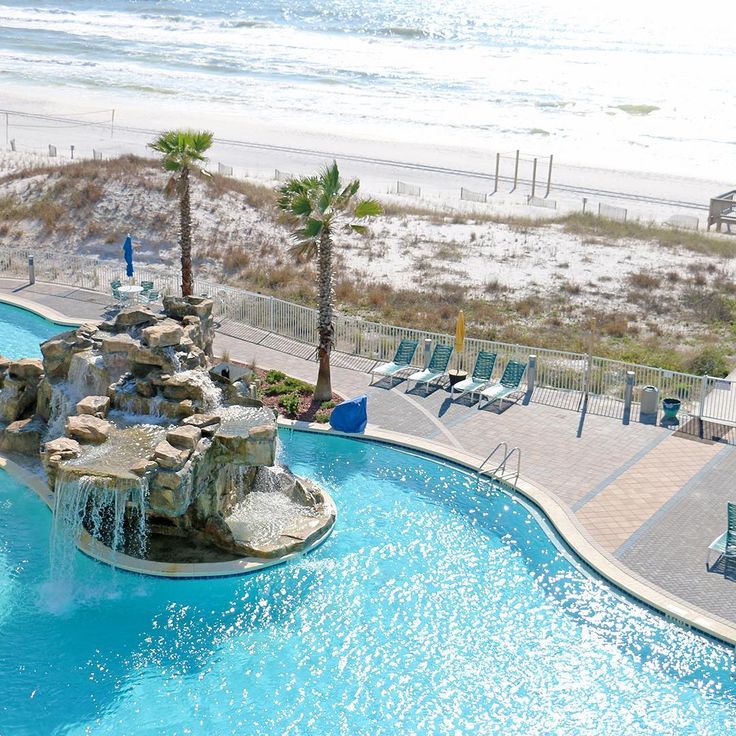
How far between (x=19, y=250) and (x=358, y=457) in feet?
66.2

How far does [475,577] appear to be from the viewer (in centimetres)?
1919

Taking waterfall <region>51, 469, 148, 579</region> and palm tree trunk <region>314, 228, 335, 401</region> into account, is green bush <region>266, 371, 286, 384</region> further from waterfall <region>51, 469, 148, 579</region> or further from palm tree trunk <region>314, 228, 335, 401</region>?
waterfall <region>51, 469, 148, 579</region>

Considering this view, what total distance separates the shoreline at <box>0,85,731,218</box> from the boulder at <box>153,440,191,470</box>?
37.8 metres

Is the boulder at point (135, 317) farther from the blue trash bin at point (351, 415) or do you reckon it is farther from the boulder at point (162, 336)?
the blue trash bin at point (351, 415)

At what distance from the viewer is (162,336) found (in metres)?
21.5

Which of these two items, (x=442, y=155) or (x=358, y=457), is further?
(x=442, y=155)

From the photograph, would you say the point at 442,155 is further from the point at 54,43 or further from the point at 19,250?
the point at 54,43

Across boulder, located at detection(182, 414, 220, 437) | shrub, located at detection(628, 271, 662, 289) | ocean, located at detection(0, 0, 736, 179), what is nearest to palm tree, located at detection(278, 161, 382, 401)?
boulder, located at detection(182, 414, 220, 437)

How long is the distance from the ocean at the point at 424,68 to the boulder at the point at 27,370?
5114 cm

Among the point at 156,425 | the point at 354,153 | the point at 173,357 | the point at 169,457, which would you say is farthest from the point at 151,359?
the point at 354,153

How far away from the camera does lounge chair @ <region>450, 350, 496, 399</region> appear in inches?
1095

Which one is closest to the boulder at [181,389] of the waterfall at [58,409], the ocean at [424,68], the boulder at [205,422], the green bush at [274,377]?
the boulder at [205,422]

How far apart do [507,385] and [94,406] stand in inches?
455

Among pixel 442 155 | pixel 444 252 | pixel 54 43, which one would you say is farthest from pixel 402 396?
pixel 54 43
